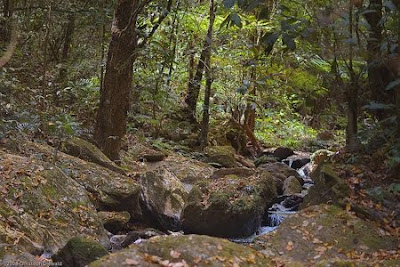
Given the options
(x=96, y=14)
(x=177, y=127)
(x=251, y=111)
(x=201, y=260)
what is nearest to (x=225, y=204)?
(x=201, y=260)

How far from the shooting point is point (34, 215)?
5531 millimetres

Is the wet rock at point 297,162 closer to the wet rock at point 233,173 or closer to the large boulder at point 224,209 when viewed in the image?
the wet rock at point 233,173

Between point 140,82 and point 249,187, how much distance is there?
205 inches

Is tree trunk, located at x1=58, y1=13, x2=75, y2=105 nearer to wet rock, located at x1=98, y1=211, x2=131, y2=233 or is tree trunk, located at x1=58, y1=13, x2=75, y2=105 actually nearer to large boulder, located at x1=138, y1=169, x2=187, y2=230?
large boulder, located at x1=138, y1=169, x2=187, y2=230

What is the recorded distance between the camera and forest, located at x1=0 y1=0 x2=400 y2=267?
4770 mm

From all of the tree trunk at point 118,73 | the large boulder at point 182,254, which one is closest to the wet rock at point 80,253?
the large boulder at point 182,254

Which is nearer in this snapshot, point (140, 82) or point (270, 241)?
point (270, 241)

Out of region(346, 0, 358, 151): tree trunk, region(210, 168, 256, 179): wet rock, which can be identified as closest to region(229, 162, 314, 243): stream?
region(210, 168, 256, 179): wet rock

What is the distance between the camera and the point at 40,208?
18.7ft

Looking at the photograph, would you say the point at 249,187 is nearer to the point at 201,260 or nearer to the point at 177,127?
the point at 201,260

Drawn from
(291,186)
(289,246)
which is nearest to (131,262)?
(289,246)

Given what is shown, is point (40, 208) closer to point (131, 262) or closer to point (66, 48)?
point (131, 262)

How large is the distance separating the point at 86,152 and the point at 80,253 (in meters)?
3.91

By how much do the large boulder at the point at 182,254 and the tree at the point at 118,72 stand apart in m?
5.22
